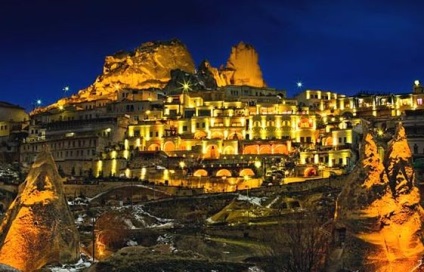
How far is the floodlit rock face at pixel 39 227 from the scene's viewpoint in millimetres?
28344

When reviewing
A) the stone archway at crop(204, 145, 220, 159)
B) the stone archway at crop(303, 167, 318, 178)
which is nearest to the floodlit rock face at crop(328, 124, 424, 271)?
Answer: the stone archway at crop(303, 167, 318, 178)

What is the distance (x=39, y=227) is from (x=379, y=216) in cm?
1473

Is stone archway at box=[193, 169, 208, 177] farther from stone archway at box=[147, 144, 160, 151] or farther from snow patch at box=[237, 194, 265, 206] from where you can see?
snow patch at box=[237, 194, 265, 206]

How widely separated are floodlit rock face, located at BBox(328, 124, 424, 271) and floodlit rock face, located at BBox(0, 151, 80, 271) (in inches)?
466

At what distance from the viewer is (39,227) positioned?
29219 mm

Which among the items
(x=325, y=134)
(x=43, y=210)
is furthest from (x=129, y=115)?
(x=43, y=210)

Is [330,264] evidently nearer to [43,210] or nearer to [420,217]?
[420,217]

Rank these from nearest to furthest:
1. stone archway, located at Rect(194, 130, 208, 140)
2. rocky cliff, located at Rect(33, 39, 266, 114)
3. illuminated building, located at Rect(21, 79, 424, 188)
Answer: illuminated building, located at Rect(21, 79, 424, 188)
stone archway, located at Rect(194, 130, 208, 140)
rocky cliff, located at Rect(33, 39, 266, 114)

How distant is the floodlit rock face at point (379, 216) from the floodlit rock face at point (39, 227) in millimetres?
11840

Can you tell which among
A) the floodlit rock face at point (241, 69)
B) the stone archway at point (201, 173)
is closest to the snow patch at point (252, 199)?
the stone archway at point (201, 173)

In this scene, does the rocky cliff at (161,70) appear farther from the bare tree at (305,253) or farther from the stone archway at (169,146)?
the bare tree at (305,253)

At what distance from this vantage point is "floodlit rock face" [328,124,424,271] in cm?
2681

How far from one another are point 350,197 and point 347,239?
2063 millimetres

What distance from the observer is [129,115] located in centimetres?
12112
